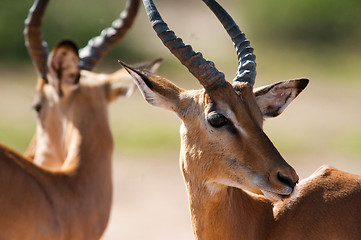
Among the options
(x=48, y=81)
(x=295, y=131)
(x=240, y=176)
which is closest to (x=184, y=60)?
(x=240, y=176)

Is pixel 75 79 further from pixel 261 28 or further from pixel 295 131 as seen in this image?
pixel 261 28

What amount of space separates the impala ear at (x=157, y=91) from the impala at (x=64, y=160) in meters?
1.74

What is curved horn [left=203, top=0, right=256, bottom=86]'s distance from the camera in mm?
5605

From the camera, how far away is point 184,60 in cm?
555

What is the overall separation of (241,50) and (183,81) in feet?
50.8

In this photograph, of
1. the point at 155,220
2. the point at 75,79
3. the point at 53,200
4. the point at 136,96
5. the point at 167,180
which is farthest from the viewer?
the point at 136,96

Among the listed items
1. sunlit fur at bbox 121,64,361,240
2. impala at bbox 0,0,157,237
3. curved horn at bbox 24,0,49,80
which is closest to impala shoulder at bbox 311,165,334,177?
sunlit fur at bbox 121,64,361,240

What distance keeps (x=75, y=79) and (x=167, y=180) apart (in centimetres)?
629

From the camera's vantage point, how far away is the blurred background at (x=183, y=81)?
13203 millimetres

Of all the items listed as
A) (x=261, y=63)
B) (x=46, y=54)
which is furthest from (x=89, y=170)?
(x=261, y=63)

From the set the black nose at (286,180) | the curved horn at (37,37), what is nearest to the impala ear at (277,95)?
the black nose at (286,180)

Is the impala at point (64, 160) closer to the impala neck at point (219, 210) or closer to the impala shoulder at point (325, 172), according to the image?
the impala neck at point (219, 210)

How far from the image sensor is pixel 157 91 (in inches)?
215

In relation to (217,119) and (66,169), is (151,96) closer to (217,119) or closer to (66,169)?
(217,119)
